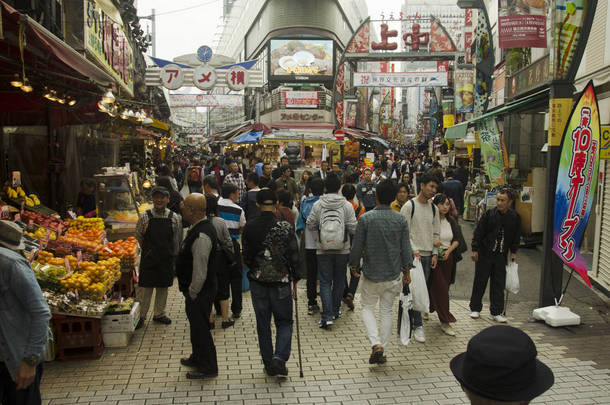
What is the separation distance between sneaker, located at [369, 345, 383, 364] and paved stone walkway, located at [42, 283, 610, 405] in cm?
9

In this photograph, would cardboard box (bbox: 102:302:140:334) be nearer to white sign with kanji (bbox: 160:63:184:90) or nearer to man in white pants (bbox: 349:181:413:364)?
man in white pants (bbox: 349:181:413:364)

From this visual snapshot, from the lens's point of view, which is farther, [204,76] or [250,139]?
[250,139]

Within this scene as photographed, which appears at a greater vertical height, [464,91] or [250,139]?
[464,91]

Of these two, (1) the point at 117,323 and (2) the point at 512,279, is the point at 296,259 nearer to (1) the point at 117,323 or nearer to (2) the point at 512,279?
(1) the point at 117,323

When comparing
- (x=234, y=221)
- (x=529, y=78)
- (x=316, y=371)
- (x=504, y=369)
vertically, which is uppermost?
(x=529, y=78)

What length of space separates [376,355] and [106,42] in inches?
472

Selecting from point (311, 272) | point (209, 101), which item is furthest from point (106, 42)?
point (209, 101)

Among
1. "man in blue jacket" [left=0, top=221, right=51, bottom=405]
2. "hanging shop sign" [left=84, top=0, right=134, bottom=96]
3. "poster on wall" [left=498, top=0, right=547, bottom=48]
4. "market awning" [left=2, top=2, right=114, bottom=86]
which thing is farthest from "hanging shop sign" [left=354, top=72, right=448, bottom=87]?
"man in blue jacket" [left=0, top=221, right=51, bottom=405]

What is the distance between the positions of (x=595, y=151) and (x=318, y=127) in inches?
1493

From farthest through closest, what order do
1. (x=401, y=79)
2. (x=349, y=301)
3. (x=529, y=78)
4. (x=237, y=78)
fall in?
1. (x=401, y=79)
2. (x=237, y=78)
3. (x=529, y=78)
4. (x=349, y=301)

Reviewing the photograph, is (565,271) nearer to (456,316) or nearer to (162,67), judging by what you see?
(456,316)

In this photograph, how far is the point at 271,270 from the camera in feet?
16.5

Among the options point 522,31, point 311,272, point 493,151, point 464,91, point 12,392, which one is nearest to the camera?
point 12,392

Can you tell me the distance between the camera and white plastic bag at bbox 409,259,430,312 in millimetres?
5973
